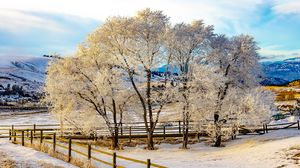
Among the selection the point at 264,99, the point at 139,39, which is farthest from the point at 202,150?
the point at 139,39

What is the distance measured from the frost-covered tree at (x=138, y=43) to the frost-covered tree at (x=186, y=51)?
1.10 m

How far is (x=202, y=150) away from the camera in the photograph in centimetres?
4269

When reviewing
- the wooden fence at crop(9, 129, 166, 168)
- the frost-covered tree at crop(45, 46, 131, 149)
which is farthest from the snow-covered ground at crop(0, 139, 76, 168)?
the frost-covered tree at crop(45, 46, 131, 149)

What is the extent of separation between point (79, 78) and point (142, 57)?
7209 mm

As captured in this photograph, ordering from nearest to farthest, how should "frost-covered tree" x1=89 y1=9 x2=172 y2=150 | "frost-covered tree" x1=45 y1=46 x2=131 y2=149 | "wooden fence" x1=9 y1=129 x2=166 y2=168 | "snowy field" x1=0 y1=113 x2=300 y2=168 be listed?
"wooden fence" x1=9 y1=129 x2=166 y2=168 → "snowy field" x1=0 y1=113 x2=300 y2=168 → "frost-covered tree" x1=89 y1=9 x2=172 y2=150 → "frost-covered tree" x1=45 y1=46 x2=131 y2=149

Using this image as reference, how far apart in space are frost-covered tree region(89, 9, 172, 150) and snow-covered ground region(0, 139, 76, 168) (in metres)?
15.8

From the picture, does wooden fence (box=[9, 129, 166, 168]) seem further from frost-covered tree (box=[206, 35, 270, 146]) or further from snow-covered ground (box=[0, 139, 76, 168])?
frost-covered tree (box=[206, 35, 270, 146])

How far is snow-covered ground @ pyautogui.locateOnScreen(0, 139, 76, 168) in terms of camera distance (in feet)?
78.6

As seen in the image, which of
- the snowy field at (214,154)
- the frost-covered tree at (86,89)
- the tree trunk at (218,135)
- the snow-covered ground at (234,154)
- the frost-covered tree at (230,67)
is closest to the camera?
the snowy field at (214,154)

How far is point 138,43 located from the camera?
4238 cm

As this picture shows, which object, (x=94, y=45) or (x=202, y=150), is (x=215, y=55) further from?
(x=94, y=45)

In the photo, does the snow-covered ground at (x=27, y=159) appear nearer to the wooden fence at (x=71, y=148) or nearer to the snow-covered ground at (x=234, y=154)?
the wooden fence at (x=71, y=148)

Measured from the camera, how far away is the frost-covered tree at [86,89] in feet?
141

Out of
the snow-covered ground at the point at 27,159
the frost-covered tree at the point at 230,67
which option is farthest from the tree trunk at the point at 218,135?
the snow-covered ground at the point at 27,159
